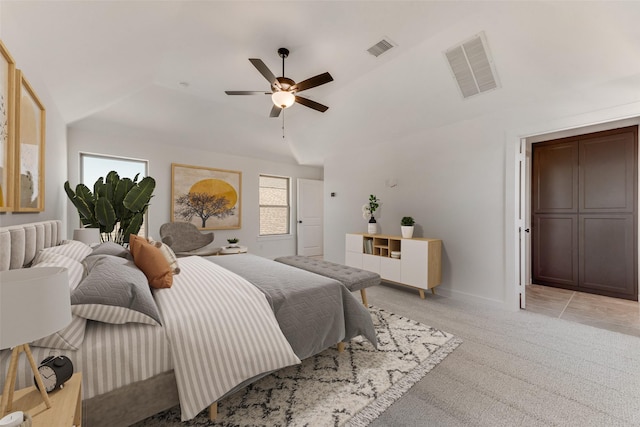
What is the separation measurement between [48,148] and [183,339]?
256 centimetres

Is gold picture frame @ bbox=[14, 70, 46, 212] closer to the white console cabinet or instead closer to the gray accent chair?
the gray accent chair

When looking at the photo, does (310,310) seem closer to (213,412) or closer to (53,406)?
(213,412)

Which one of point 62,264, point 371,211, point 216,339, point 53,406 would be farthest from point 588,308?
point 62,264

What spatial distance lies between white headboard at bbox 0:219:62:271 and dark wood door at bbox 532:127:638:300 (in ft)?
19.4

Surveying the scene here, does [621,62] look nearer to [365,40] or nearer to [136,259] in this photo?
[365,40]

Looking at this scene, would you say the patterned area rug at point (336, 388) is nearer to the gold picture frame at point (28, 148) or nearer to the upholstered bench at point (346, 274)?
the upholstered bench at point (346, 274)

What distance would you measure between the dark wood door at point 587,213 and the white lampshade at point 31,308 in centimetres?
557

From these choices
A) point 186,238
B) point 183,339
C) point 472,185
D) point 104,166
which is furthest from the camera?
point 186,238

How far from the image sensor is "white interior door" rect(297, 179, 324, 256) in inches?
271

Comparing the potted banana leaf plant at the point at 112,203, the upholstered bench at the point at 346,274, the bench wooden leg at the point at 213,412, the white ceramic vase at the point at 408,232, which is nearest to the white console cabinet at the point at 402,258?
the white ceramic vase at the point at 408,232

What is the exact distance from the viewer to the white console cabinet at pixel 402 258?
12.0 ft

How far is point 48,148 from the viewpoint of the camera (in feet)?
8.49

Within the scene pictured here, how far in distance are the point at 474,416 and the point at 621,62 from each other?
323cm

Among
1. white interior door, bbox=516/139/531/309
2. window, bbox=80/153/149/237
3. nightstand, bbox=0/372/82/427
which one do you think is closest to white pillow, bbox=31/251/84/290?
nightstand, bbox=0/372/82/427
